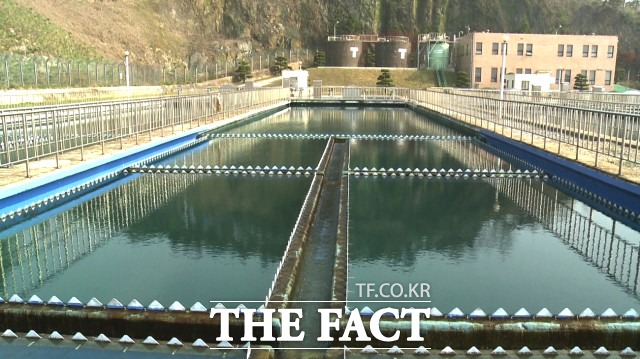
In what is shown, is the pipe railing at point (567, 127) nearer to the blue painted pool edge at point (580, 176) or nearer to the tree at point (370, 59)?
the blue painted pool edge at point (580, 176)

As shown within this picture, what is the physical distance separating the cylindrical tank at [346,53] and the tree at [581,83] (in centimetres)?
3146

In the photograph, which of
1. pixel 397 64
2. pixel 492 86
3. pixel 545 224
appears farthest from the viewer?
pixel 397 64

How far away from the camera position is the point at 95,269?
7672mm

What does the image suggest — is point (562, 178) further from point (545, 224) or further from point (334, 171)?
point (334, 171)

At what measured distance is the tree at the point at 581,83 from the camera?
64700 mm

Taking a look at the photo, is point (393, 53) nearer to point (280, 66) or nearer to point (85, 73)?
point (280, 66)

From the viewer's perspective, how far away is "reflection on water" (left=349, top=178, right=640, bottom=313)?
6781mm

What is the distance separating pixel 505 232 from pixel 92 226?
23.6 feet

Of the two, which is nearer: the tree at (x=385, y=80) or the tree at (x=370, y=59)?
the tree at (x=385, y=80)

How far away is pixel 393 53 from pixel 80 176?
75424 mm

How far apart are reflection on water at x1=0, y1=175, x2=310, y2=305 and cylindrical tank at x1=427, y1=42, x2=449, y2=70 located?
7083 cm

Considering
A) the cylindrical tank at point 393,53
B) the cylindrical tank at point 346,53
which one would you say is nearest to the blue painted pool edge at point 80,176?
the cylindrical tank at point 346,53

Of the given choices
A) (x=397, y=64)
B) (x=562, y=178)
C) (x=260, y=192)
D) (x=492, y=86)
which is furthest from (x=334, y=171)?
(x=397, y=64)

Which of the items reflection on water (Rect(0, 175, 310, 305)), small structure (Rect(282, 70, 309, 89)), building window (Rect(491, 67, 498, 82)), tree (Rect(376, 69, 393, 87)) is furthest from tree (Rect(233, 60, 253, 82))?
reflection on water (Rect(0, 175, 310, 305))
